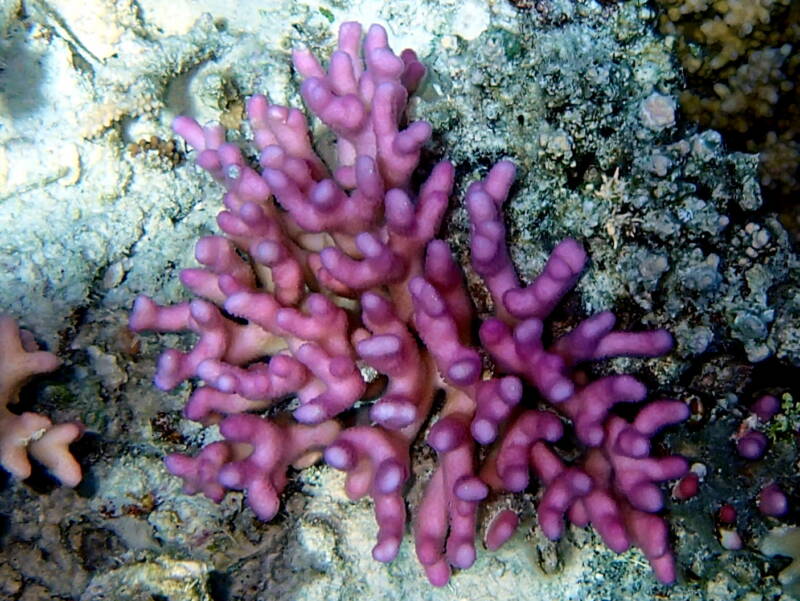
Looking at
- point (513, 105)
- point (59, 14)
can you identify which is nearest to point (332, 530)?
point (513, 105)

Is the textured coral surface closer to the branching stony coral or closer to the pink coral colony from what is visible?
the pink coral colony

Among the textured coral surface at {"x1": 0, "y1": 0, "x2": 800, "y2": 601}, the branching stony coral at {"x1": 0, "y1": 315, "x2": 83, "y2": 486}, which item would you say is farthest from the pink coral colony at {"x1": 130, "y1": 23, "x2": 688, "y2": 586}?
the branching stony coral at {"x1": 0, "y1": 315, "x2": 83, "y2": 486}

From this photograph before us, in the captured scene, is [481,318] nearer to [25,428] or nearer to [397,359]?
[397,359]

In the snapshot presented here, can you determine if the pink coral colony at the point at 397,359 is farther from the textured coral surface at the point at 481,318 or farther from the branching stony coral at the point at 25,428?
the branching stony coral at the point at 25,428

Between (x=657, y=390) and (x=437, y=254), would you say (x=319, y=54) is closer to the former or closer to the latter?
(x=437, y=254)

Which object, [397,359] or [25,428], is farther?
[25,428]

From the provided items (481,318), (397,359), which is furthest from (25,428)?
(481,318)
